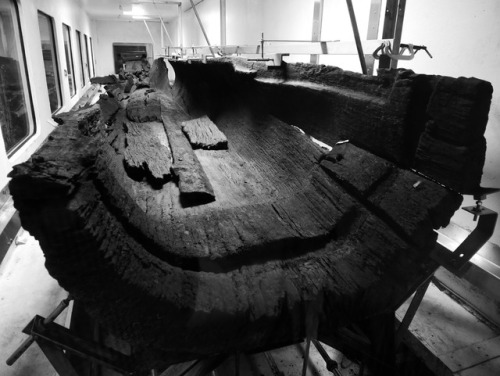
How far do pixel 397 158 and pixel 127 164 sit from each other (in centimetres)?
155

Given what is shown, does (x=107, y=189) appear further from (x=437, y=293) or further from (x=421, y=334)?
(x=437, y=293)

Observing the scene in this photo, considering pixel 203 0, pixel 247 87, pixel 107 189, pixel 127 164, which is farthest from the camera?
pixel 203 0

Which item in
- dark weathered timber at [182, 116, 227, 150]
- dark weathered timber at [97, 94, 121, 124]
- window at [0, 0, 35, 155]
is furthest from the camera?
window at [0, 0, 35, 155]

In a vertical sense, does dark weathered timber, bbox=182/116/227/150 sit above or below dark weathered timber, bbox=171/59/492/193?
below

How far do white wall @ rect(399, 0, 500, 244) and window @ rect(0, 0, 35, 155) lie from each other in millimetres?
5157

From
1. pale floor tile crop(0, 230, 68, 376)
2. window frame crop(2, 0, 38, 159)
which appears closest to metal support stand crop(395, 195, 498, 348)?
pale floor tile crop(0, 230, 68, 376)

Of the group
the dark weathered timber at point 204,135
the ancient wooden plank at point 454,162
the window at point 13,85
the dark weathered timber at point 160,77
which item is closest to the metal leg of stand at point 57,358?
the dark weathered timber at point 204,135

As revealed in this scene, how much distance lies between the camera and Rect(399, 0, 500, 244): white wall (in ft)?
8.15

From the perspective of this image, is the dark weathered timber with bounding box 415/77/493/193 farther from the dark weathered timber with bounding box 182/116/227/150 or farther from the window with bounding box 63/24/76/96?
the window with bounding box 63/24/76/96

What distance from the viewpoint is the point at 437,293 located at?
3.37m

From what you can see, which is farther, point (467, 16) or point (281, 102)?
point (467, 16)

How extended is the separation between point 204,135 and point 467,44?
2.15m

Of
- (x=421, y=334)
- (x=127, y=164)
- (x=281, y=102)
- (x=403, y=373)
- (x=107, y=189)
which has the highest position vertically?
(x=281, y=102)

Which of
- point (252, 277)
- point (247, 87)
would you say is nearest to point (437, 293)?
point (247, 87)
